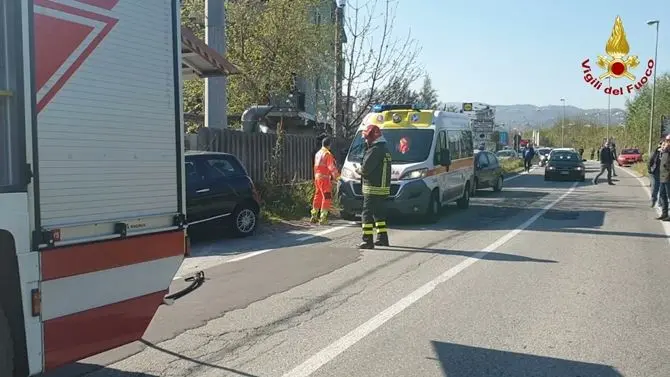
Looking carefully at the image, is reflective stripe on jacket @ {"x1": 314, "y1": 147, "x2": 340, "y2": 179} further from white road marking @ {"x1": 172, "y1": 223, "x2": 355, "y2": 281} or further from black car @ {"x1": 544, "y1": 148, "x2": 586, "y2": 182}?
black car @ {"x1": 544, "y1": 148, "x2": 586, "y2": 182}

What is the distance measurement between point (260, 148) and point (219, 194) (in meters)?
5.19

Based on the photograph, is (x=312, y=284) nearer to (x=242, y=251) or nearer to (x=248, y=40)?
(x=242, y=251)

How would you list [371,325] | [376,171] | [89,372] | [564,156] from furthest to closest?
[564,156] < [376,171] < [371,325] < [89,372]

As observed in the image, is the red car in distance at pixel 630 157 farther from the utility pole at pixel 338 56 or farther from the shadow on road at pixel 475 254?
the shadow on road at pixel 475 254

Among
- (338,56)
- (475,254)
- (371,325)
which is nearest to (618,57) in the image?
(338,56)

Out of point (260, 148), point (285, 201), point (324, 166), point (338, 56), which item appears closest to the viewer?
point (324, 166)

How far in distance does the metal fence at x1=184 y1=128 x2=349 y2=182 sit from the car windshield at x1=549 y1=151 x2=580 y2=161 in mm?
13455

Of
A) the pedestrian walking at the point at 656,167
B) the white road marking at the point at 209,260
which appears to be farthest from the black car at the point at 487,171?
the white road marking at the point at 209,260

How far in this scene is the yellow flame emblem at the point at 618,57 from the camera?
3153 cm

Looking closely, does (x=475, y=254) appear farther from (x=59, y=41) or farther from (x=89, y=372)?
(x=59, y=41)

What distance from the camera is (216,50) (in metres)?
14.8

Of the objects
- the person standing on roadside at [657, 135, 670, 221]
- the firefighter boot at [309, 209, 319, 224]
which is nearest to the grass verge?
the firefighter boot at [309, 209, 319, 224]

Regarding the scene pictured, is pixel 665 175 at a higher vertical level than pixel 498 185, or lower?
higher

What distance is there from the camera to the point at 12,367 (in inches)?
140
